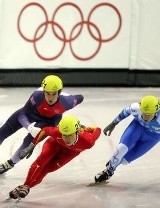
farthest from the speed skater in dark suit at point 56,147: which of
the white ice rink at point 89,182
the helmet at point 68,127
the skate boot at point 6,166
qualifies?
the skate boot at point 6,166

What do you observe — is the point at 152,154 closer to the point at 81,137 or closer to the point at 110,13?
the point at 81,137

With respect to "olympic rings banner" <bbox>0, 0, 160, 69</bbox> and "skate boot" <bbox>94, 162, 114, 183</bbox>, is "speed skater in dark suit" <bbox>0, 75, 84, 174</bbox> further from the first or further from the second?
"olympic rings banner" <bbox>0, 0, 160, 69</bbox>

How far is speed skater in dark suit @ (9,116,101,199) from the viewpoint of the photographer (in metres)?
5.09

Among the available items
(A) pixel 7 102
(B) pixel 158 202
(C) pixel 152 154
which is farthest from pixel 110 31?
(B) pixel 158 202

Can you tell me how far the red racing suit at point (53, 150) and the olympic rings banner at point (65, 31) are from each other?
7.49m

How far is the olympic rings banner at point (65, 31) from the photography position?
12.7 metres

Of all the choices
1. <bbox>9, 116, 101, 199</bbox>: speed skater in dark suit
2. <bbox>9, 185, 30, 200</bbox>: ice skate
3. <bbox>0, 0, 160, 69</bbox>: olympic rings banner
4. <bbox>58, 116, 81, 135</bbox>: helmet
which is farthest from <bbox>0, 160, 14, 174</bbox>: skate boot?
<bbox>0, 0, 160, 69</bbox>: olympic rings banner

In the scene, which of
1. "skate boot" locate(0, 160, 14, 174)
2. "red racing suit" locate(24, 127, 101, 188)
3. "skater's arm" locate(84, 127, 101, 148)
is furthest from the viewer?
"skate boot" locate(0, 160, 14, 174)

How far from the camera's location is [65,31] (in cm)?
1274

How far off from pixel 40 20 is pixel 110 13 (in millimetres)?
1678

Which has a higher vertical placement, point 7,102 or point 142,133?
point 142,133

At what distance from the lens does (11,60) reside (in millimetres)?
12836

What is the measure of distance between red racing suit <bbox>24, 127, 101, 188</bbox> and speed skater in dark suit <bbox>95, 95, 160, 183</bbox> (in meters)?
0.41

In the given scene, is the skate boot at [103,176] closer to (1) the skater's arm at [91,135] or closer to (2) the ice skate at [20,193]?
(1) the skater's arm at [91,135]
